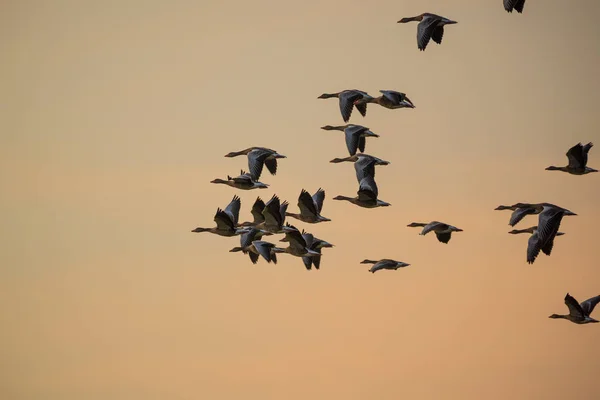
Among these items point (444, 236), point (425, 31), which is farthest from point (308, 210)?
point (425, 31)

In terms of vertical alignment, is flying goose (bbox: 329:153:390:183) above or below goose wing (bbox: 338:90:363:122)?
below

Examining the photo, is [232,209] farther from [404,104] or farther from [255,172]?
[404,104]

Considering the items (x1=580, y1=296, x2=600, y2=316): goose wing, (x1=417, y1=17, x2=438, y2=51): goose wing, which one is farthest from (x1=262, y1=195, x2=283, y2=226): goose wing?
(x1=580, y1=296, x2=600, y2=316): goose wing

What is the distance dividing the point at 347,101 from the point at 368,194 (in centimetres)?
381

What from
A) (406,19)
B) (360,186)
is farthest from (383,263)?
(406,19)

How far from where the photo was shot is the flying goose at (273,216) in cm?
7269

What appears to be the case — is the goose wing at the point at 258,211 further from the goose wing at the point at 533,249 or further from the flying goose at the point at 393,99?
the goose wing at the point at 533,249

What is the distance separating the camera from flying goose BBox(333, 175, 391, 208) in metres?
73.6

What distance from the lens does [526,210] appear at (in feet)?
241

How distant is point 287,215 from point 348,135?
555 cm

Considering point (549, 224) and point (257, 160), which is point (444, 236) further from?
point (257, 160)

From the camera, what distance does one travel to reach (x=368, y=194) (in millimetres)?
73562

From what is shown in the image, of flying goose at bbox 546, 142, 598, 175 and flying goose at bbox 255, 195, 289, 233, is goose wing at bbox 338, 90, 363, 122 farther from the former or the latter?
flying goose at bbox 546, 142, 598, 175

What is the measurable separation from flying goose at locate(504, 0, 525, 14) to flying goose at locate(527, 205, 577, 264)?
8.29 m
